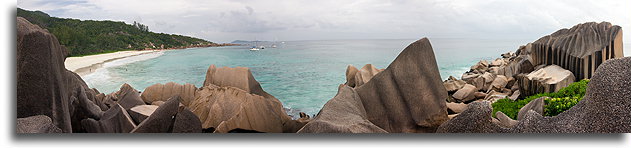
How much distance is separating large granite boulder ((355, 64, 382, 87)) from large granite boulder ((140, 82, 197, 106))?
5.40ft

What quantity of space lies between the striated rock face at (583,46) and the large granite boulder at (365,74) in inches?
68.5

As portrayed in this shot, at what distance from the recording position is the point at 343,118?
124 inches

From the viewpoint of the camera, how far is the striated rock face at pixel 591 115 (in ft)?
9.01

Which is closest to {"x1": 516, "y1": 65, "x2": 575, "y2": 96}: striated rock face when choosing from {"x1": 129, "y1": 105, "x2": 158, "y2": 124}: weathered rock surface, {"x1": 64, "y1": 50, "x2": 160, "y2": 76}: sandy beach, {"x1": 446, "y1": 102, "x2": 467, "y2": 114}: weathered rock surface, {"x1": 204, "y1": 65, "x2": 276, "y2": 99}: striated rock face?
{"x1": 446, "y1": 102, "x2": 467, "y2": 114}: weathered rock surface

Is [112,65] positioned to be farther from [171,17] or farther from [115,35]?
[171,17]

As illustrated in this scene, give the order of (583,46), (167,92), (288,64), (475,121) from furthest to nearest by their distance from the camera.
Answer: (288,64), (167,92), (583,46), (475,121)

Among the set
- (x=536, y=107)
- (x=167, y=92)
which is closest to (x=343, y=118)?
(x=536, y=107)

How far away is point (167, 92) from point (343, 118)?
1.92m

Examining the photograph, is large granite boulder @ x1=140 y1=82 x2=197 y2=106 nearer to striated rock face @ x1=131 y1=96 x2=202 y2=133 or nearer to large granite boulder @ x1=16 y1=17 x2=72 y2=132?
striated rock face @ x1=131 y1=96 x2=202 y2=133

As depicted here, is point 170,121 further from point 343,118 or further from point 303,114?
point 343,118

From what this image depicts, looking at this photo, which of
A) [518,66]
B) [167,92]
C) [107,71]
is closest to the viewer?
[167,92]

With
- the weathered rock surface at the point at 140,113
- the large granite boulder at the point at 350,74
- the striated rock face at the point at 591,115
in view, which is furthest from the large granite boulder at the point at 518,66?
the weathered rock surface at the point at 140,113

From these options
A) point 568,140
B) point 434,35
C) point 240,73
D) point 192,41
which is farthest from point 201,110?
point 568,140

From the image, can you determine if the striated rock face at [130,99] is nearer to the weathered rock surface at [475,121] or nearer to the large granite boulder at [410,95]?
the large granite boulder at [410,95]
